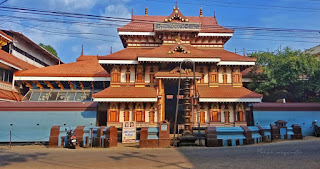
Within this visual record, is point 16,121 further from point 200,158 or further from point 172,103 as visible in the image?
point 200,158

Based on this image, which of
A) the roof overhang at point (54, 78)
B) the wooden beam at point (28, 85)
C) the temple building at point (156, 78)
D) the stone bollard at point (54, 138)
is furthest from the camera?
the wooden beam at point (28, 85)

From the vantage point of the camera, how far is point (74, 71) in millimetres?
26625

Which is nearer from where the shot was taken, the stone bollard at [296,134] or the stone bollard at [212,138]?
the stone bollard at [212,138]

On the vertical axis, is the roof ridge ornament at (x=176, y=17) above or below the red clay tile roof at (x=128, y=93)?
above

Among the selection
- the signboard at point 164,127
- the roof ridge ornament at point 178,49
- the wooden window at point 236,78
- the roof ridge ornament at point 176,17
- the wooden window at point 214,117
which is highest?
the roof ridge ornament at point 176,17

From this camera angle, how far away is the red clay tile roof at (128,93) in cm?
2038

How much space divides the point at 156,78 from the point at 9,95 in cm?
1434

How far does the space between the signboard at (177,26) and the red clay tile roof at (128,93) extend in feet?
21.8

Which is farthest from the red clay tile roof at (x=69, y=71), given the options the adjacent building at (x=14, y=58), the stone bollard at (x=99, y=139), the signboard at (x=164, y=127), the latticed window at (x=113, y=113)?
the signboard at (x=164, y=127)

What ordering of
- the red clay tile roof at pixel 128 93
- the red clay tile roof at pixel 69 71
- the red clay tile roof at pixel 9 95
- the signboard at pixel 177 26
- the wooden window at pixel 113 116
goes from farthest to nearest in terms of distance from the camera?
the red clay tile roof at pixel 69 71 → the signboard at pixel 177 26 → the red clay tile roof at pixel 9 95 → the wooden window at pixel 113 116 → the red clay tile roof at pixel 128 93

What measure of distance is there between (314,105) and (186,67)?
12.3 m

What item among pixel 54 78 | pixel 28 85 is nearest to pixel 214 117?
pixel 54 78

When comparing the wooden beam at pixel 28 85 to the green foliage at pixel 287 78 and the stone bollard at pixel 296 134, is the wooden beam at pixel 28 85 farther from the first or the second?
the stone bollard at pixel 296 134

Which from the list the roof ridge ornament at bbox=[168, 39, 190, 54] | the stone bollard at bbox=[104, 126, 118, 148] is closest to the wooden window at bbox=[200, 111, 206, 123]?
the roof ridge ornament at bbox=[168, 39, 190, 54]
